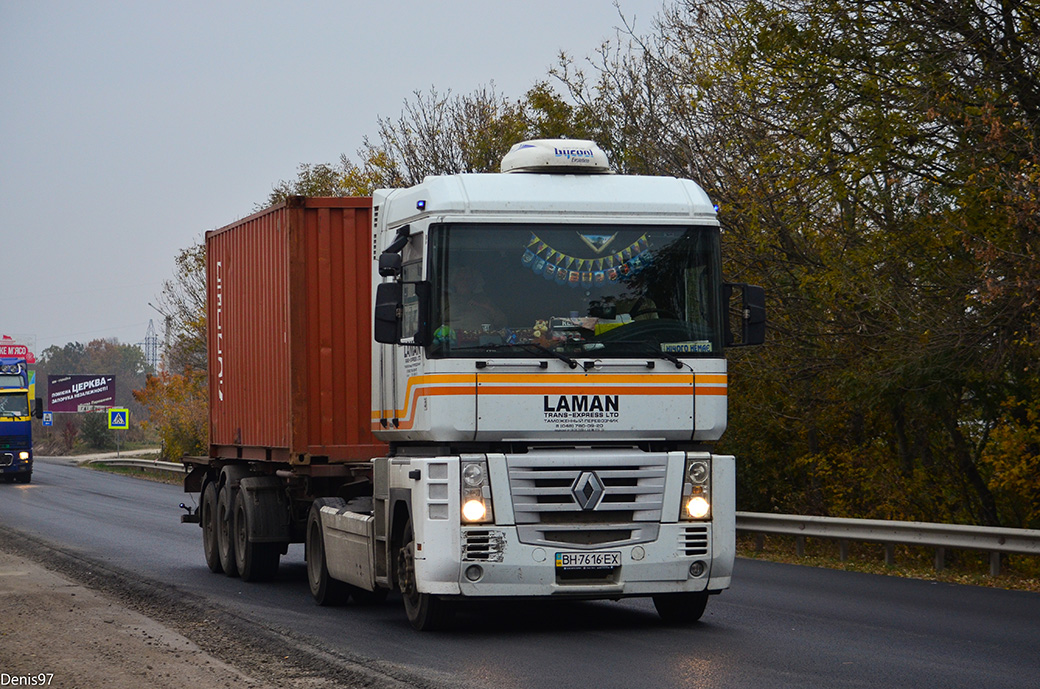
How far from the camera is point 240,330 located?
15547 mm

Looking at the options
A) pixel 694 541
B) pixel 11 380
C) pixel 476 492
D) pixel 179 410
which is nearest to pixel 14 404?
pixel 11 380

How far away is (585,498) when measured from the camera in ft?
33.2

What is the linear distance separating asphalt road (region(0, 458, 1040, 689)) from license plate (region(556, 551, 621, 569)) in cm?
52

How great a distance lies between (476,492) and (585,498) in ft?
2.56

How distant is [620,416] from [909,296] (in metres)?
9.33

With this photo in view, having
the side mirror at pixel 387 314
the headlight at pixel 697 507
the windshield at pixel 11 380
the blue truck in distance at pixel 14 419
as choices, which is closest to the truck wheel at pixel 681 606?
the headlight at pixel 697 507

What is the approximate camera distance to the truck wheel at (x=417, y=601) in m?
10.4

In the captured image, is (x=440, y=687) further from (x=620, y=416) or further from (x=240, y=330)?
(x=240, y=330)

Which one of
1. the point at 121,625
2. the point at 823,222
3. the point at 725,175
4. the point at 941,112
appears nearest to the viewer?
the point at 121,625

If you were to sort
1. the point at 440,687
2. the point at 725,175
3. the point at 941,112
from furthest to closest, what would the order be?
the point at 725,175, the point at 941,112, the point at 440,687

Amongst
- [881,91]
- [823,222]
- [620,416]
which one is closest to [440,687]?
[620,416]

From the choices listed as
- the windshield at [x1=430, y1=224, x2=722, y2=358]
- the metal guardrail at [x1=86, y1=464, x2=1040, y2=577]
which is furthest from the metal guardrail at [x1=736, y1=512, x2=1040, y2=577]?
the windshield at [x1=430, y1=224, x2=722, y2=358]

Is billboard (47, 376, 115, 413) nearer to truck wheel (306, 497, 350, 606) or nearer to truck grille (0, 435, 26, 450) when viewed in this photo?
truck grille (0, 435, 26, 450)

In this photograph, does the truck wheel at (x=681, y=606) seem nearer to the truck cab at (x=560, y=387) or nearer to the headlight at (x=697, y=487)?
the truck cab at (x=560, y=387)
